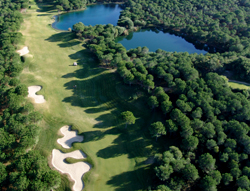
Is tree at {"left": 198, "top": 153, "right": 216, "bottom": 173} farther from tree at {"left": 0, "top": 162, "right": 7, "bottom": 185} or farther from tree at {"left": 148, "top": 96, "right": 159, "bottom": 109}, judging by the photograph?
tree at {"left": 0, "top": 162, "right": 7, "bottom": 185}

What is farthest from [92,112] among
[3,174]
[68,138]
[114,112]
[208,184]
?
[208,184]

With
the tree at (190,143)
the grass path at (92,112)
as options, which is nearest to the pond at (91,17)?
the grass path at (92,112)

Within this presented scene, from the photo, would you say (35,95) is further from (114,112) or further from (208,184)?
(208,184)

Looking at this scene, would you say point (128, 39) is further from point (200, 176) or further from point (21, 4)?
point (200, 176)

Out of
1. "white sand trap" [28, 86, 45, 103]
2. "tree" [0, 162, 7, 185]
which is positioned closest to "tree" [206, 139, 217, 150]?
"tree" [0, 162, 7, 185]

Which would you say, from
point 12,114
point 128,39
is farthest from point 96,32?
point 12,114
